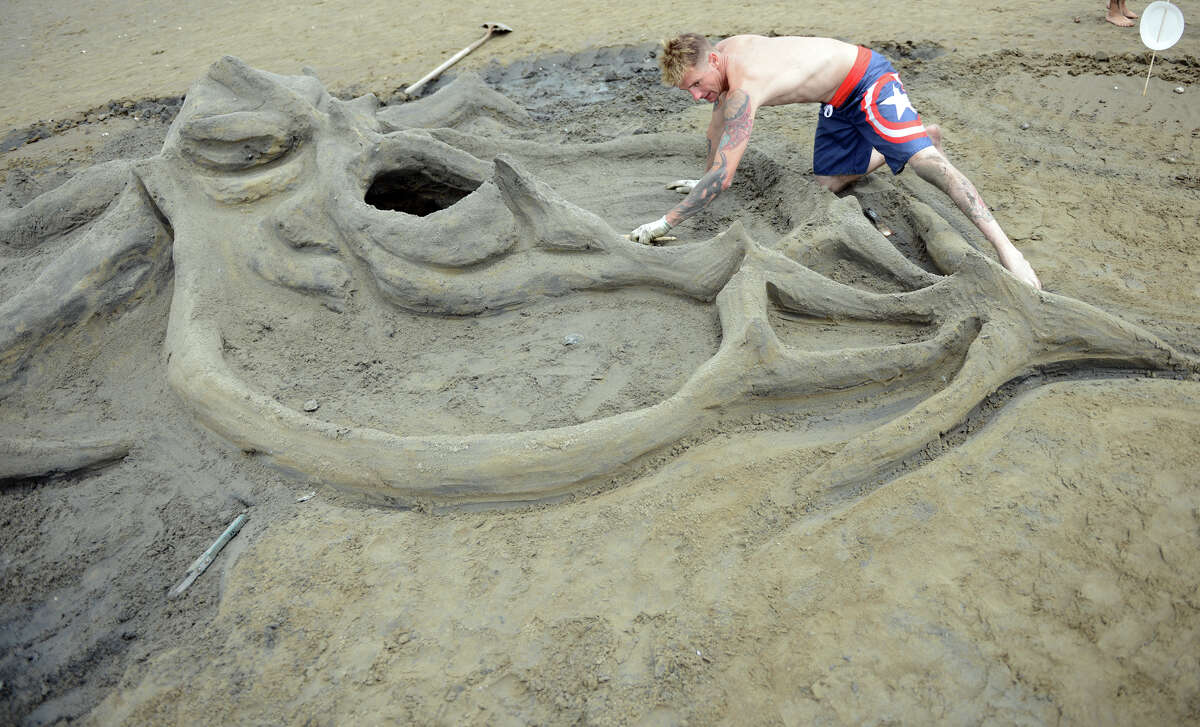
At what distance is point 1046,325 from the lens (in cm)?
252

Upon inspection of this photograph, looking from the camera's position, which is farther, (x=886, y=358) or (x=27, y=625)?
(x=886, y=358)

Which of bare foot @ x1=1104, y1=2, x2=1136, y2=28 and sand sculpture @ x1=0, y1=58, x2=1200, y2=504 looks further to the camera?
bare foot @ x1=1104, y1=2, x2=1136, y2=28

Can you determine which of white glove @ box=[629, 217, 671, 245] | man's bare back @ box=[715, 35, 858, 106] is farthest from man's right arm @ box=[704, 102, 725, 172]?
white glove @ box=[629, 217, 671, 245]

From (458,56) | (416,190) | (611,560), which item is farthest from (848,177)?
(458,56)

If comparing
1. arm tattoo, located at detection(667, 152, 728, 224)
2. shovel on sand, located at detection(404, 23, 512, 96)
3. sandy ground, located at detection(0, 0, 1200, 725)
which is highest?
arm tattoo, located at detection(667, 152, 728, 224)

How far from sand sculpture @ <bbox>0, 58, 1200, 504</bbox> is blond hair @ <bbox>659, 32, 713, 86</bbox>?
781 millimetres

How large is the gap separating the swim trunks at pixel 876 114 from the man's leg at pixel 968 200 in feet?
0.25

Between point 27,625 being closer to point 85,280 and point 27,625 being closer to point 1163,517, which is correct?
point 85,280

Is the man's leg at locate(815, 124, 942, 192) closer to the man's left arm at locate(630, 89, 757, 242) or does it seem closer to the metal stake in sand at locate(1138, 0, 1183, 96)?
the man's left arm at locate(630, 89, 757, 242)

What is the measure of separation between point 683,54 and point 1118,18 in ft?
15.1

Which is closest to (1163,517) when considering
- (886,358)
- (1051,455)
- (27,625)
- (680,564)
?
(1051,455)

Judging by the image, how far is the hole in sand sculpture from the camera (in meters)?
3.38

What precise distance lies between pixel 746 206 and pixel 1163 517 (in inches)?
87.6

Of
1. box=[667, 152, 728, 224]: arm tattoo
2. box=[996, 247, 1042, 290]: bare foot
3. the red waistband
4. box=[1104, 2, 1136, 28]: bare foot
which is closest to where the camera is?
box=[996, 247, 1042, 290]: bare foot
